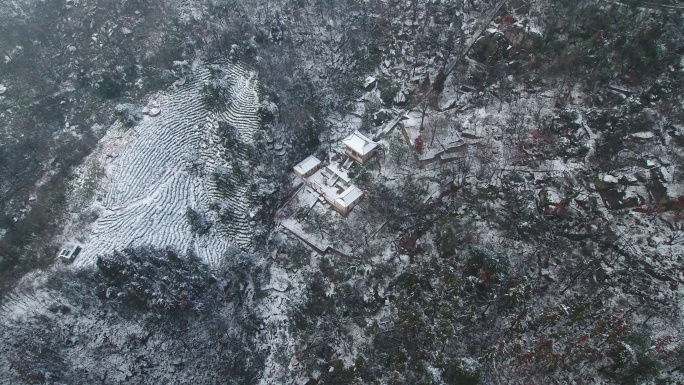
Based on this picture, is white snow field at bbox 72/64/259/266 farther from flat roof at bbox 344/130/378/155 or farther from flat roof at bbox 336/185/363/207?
flat roof at bbox 344/130/378/155

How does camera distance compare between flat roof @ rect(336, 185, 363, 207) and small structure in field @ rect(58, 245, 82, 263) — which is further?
flat roof @ rect(336, 185, 363, 207)

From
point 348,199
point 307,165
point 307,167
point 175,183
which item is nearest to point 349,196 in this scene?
point 348,199

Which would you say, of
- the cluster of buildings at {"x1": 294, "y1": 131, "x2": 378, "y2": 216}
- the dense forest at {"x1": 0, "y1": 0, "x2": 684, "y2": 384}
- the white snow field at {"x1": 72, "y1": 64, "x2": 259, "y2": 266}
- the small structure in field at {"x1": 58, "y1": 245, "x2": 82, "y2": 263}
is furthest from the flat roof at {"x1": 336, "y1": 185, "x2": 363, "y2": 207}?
the small structure in field at {"x1": 58, "y1": 245, "x2": 82, "y2": 263}

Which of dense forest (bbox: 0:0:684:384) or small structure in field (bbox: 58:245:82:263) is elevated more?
dense forest (bbox: 0:0:684:384)

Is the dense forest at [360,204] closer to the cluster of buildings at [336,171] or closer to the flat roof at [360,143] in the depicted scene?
the cluster of buildings at [336,171]

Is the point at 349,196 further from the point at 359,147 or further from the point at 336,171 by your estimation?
the point at 359,147

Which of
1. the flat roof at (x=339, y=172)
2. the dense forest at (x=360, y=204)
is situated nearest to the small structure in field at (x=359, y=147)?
the dense forest at (x=360, y=204)

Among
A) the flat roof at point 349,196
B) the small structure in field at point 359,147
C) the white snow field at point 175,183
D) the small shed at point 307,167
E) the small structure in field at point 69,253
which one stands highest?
the small structure in field at point 359,147
